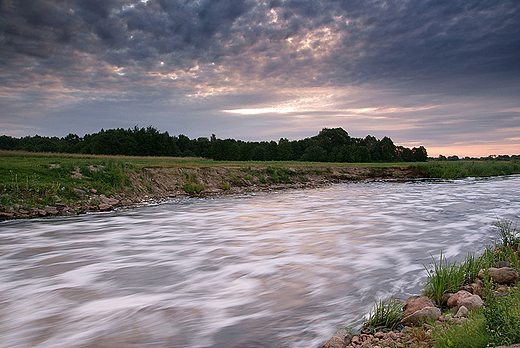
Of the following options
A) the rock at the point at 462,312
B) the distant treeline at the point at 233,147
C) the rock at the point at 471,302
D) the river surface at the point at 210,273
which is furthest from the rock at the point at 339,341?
the distant treeline at the point at 233,147

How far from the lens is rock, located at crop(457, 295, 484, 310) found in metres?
3.39

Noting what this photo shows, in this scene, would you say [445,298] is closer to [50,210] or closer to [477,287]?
[477,287]

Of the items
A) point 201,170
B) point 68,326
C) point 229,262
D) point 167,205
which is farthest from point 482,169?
point 68,326

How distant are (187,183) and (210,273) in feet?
40.0

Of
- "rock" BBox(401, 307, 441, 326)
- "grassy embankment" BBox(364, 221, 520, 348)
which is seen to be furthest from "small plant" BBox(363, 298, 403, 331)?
"rock" BBox(401, 307, 441, 326)

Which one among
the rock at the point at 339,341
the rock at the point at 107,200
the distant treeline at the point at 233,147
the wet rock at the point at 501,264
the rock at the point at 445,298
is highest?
the distant treeline at the point at 233,147

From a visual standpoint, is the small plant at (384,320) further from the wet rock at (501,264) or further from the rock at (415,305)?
the wet rock at (501,264)

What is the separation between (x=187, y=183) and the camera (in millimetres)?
17328

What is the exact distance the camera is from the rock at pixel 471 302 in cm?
339

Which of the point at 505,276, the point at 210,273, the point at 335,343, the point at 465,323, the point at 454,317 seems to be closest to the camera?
the point at 465,323

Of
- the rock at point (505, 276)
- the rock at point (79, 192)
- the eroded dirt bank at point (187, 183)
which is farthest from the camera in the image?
the rock at point (79, 192)

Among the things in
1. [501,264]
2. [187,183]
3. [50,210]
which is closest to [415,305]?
[501,264]

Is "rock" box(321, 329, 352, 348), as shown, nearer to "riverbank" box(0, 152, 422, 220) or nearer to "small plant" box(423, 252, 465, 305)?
"small plant" box(423, 252, 465, 305)

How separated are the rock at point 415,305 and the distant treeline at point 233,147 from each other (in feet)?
276
